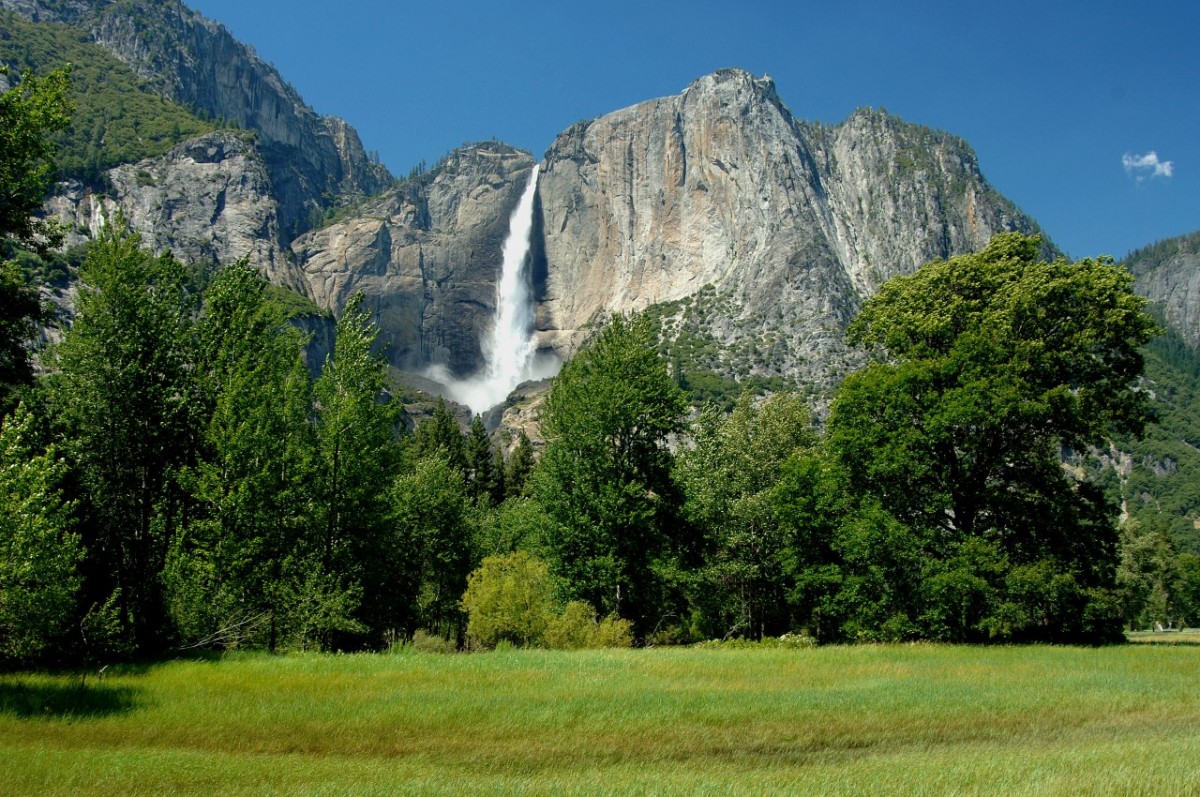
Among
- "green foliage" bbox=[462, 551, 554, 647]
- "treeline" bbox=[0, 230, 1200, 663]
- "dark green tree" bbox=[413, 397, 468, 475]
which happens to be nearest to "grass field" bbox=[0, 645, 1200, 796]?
"treeline" bbox=[0, 230, 1200, 663]

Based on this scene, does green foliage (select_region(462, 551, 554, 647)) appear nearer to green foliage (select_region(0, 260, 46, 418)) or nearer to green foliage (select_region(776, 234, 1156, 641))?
green foliage (select_region(776, 234, 1156, 641))

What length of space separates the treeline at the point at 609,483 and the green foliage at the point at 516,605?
81 millimetres

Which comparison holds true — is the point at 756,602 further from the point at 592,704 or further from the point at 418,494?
the point at 592,704

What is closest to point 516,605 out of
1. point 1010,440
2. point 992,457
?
point 992,457

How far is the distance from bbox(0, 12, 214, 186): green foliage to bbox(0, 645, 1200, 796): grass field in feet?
566

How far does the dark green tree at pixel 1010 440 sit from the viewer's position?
978 inches

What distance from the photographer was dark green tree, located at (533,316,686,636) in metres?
29.1

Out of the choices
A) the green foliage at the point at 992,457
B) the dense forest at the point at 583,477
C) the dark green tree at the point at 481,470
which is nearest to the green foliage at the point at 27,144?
the dense forest at the point at 583,477

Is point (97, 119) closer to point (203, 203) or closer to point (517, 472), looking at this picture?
point (203, 203)

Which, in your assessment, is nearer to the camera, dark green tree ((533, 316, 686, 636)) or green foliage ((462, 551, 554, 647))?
green foliage ((462, 551, 554, 647))

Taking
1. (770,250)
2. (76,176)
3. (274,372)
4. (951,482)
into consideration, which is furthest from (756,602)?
(76,176)

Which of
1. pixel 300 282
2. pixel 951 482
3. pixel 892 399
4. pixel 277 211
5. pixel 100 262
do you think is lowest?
pixel 951 482

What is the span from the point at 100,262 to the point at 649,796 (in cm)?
2039

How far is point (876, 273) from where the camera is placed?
191750 millimetres
